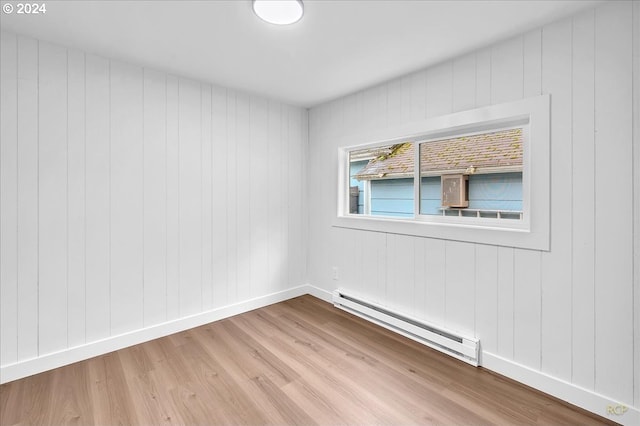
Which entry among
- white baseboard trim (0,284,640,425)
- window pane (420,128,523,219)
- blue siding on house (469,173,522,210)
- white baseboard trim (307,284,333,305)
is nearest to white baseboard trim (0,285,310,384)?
white baseboard trim (0,284,640,425)

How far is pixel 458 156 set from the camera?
2.58 metres

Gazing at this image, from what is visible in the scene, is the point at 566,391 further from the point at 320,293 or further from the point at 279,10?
the point at 279,10

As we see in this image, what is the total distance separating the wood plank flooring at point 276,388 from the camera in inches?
69.4

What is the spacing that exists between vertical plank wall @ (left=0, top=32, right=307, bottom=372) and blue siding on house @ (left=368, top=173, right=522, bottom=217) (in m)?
1.32

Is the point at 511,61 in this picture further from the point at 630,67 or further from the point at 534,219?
the point at 534,219

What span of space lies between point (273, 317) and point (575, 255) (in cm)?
264

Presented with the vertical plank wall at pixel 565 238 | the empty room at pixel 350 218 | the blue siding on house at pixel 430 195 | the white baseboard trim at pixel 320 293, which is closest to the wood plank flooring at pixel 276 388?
the empty room at pixel 350 218

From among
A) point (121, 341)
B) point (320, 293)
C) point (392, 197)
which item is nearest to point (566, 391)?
point (392, 197)

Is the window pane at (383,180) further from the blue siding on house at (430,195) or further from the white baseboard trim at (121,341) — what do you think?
the white baseboard trim at (121,341)

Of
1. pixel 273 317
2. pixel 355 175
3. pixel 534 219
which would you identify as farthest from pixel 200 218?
pixel 534 219

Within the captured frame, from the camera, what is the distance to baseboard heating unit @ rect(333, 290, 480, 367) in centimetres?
231

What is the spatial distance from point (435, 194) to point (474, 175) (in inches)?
14.6

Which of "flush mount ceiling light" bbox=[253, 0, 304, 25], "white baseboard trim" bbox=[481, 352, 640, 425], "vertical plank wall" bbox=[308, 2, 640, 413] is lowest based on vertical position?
"white baseboard trim" bbox=[481, 352, 640, 425]

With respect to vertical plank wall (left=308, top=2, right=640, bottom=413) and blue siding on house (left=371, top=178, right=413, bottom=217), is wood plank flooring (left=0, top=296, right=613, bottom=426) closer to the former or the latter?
vertical plank wall (left=308, top=2, right=640, bottom=413)
